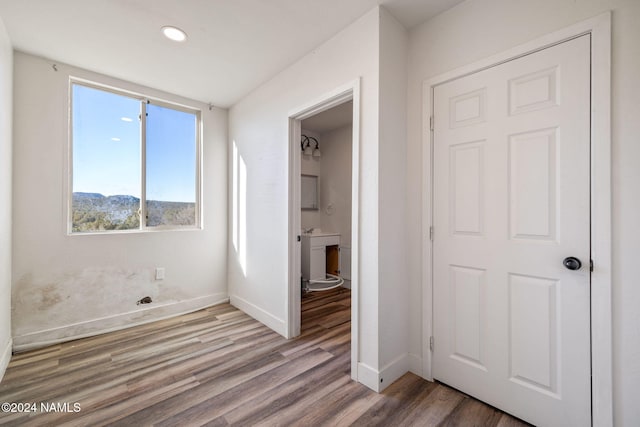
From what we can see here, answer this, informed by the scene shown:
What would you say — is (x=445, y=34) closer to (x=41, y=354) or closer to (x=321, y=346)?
(x=321, y=346)

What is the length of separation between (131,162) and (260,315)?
7.24ft

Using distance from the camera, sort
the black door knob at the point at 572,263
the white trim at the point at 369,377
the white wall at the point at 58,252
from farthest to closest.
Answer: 1. the white wall at the point at 58,252
2. the white trim at the point at 369,377
3. the black door knob at the point at 572,263

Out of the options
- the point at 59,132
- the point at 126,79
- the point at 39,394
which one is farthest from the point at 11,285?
the point at 126,79

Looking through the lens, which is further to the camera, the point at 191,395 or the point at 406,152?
the point at 406,152

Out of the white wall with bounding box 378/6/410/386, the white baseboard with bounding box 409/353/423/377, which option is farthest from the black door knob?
the white baseboard with bounding box 409/353/423/377

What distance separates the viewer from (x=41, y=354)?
7.51ft

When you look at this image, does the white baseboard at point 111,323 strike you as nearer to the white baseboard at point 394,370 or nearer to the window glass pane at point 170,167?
the window glass pane at point 170,167

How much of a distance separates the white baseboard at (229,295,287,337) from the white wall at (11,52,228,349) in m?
0.64

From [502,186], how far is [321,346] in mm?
1905

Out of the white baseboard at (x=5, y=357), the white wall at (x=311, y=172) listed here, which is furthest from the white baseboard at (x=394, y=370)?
the white wall at (x=311, y=172)

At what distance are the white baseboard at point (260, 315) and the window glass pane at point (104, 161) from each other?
1.44m

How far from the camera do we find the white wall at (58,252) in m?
2.35

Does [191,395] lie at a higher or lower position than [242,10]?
lower

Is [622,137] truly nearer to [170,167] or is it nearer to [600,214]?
[600,214]
